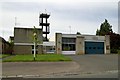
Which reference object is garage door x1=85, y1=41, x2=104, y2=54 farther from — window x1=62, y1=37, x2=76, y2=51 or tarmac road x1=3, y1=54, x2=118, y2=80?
tarmac road x1=3, y1=54, x2=118, y2=80

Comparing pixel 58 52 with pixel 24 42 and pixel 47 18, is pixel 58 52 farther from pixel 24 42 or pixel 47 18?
pixel 47 18

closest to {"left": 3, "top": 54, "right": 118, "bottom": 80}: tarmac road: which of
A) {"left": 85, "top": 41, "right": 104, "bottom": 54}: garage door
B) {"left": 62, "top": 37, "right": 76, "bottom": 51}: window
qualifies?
{"left": 62, "top": 37, "right": 76, "bottom": 51}: window

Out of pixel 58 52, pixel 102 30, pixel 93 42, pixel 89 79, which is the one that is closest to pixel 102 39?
pixel 93 42

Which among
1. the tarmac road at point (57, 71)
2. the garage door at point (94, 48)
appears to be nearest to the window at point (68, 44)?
the garage door at point (94, 48)

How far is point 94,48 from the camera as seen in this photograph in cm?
6844

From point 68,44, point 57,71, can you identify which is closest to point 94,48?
point 68,44

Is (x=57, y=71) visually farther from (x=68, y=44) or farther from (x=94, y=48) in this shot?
(x=94, y=48)

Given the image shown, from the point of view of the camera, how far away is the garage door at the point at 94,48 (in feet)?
223

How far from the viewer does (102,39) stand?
70000 millimetres

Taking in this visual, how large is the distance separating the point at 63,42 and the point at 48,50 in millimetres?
6746

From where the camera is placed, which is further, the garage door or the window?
the garage door

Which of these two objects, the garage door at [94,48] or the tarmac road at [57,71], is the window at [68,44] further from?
the tarmac road at [57,71]

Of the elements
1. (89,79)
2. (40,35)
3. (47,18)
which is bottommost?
(89,79)

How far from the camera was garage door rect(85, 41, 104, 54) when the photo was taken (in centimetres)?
6806
